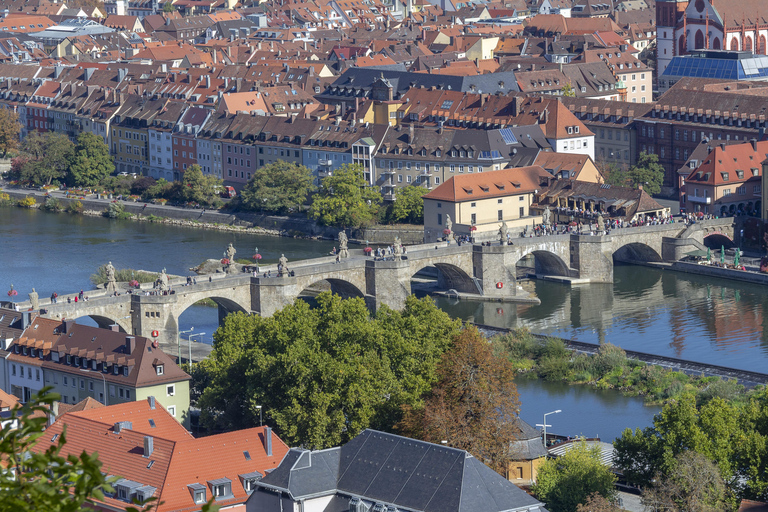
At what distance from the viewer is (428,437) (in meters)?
48.6

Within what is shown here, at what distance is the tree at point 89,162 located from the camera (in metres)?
125

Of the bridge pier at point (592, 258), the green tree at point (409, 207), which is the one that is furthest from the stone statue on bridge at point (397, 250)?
the green tree at point (409, 207)

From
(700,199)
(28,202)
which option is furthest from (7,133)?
(700,199)

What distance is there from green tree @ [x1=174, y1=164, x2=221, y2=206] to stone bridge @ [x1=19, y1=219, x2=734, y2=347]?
1130 inches

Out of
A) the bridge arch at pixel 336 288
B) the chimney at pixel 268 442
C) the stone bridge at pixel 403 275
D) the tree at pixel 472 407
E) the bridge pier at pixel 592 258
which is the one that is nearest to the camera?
the chimney at pixel 268 442

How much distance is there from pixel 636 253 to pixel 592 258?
5298 mm

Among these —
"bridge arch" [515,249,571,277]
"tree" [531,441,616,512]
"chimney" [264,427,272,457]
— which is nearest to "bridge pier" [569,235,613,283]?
"bridge arch" [515,249,571,277]

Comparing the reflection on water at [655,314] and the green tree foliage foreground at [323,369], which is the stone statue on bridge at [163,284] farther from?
the reflection on water at [655,314]

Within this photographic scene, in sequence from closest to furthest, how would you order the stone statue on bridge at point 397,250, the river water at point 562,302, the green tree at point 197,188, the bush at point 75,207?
the river water at point 562,302 < the stone statue on bridge at point 397,250 < the green tree at point 197,188 < the bush at point 75,207

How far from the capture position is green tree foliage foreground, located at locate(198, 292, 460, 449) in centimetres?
5191

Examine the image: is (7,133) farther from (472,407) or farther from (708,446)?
(708,446)

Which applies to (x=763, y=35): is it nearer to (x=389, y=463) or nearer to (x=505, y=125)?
(x=505, y=125)

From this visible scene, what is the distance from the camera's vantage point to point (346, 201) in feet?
345

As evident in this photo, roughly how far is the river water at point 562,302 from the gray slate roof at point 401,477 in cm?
1577
